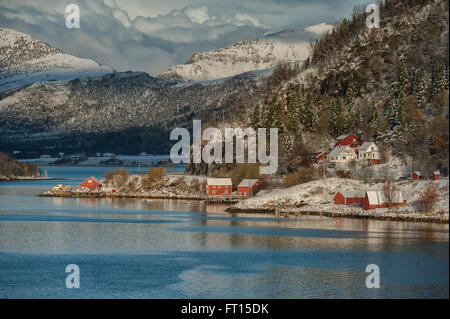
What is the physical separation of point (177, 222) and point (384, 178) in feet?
131

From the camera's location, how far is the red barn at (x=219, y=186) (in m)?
151

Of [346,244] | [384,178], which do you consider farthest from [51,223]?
[384,178]

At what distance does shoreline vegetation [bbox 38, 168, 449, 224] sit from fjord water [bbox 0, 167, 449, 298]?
436cm

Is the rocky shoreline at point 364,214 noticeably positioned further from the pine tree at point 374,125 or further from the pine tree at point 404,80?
the pine tree at point 404,80

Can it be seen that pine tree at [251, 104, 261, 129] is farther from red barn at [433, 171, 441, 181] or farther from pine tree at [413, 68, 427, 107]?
red barn at [433, 171, 441, 181]

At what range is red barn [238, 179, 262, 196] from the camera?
140 m

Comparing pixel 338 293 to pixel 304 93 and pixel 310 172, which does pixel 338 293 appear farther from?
pixel 304 93

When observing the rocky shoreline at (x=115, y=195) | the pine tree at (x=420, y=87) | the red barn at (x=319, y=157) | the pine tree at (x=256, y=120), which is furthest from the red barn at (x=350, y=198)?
the pine tree at (x=256, y=120)

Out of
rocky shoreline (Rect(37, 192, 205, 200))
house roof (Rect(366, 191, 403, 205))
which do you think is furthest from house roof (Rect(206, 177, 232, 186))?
house roof (Rect(366, 191, 403, 205))

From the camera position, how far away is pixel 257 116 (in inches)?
6614

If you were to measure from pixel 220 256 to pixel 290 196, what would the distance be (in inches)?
1996

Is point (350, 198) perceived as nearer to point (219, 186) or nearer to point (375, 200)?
point (375, 200)

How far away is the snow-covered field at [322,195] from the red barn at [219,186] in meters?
22.0

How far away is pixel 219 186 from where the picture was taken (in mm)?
151750
